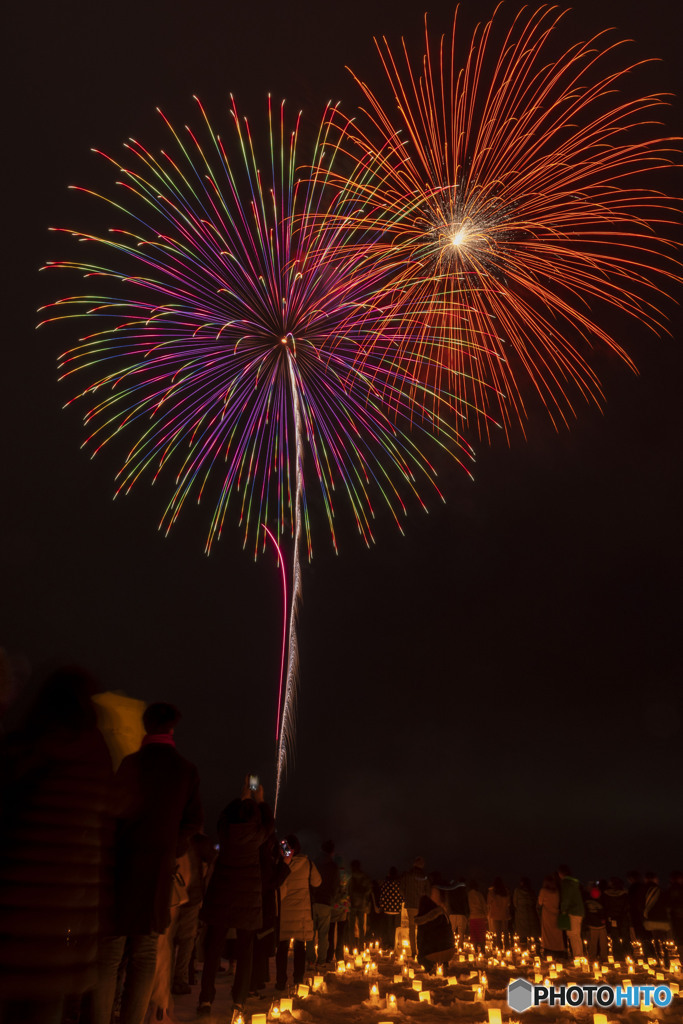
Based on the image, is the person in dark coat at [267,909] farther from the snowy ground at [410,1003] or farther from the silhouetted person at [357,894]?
the silhouetted person at [357,894]

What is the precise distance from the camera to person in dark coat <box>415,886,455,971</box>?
10312mm

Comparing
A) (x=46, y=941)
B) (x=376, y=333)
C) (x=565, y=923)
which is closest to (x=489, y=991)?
(x=565, y=923)

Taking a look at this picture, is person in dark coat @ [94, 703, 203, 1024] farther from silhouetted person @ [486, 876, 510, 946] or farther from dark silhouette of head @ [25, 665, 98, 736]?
silhouetted person @ [486, 876, 510, 946]

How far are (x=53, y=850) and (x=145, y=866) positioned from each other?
1147 millimetres

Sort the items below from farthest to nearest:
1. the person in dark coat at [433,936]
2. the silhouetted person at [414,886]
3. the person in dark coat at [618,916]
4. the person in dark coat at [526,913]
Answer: the person in dark coat at [526,913] → the silhouetted person at [414,886] → the person in dark coat at [618,916] → the person in dark coat at [433,936]

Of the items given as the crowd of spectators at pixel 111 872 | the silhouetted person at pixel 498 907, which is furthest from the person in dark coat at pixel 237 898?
the silhouetted person at pixel 498 907

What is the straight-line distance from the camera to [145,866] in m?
4.29

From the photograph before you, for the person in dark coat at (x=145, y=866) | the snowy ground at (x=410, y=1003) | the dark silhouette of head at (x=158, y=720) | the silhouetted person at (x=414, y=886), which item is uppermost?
the silhouetted person at (x=414, y=886)

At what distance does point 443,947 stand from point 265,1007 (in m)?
4.06

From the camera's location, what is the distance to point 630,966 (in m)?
13.1

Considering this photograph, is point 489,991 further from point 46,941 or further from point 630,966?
point 46,941

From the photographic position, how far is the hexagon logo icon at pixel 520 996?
25.1 ft

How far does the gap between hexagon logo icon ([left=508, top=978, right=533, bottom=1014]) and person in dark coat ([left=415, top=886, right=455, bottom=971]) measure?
2.34 m

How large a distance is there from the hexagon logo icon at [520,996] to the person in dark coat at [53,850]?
5.79 meters
